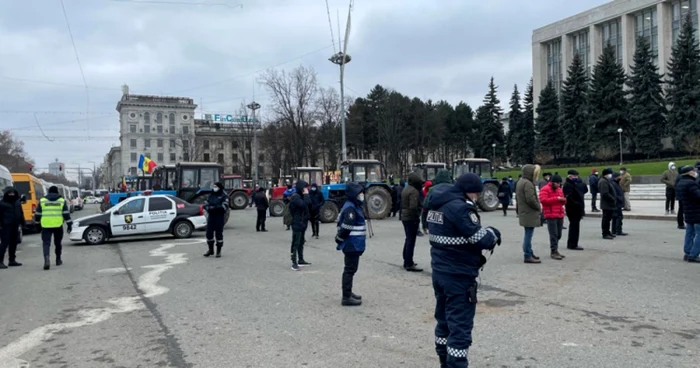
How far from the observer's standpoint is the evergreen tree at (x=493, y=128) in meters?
74.9

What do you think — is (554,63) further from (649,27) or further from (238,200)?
(238,200)

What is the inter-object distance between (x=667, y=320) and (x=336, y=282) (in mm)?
4848

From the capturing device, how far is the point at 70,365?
517 cm

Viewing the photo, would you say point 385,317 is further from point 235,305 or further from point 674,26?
point 674,26

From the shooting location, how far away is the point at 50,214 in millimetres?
11906

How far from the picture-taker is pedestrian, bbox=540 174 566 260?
413 inches

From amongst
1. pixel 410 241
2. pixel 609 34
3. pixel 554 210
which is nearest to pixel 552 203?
pixel 554 210

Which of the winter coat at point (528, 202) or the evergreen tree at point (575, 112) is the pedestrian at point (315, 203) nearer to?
the winter coat at point (528, 202)

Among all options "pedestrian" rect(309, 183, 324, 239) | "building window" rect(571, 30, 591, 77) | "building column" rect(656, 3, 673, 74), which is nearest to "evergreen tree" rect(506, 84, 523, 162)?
"building window" rect(571, 30, 591, 77)

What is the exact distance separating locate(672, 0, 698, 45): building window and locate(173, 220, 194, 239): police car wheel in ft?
194

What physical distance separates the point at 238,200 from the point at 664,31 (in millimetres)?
52628

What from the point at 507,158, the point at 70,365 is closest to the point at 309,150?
the point at 507,158

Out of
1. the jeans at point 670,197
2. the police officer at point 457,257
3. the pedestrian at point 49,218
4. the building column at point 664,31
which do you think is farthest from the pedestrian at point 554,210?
the building column at point 664,31

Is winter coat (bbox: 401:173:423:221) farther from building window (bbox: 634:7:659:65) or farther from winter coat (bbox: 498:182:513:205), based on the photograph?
building window (bbox: 634:7:659:65)
